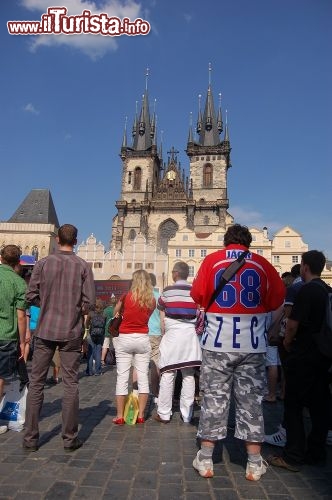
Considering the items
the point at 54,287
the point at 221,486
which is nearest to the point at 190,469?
the point at 221,486

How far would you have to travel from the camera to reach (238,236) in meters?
3.39

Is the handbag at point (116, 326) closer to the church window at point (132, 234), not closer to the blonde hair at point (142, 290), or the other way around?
the blonde hair at point (142, 290)

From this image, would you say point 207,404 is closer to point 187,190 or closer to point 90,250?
point 90,250

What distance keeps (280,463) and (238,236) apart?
1944mm

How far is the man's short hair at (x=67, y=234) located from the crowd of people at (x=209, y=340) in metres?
0.01

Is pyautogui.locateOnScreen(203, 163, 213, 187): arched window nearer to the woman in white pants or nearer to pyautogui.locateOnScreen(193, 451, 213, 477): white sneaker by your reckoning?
the woman in white pants

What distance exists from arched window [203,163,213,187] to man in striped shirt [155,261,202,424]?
4981cm

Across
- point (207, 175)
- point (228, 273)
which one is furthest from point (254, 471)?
point (207, 175)

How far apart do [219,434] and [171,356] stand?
68.9 inches

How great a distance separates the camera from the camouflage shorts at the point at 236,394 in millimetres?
3037

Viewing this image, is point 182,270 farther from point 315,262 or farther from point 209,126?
point 209,126

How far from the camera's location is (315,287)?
132 inches

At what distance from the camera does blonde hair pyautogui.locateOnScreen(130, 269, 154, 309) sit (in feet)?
15.2

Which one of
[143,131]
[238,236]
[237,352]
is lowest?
[237,352]
